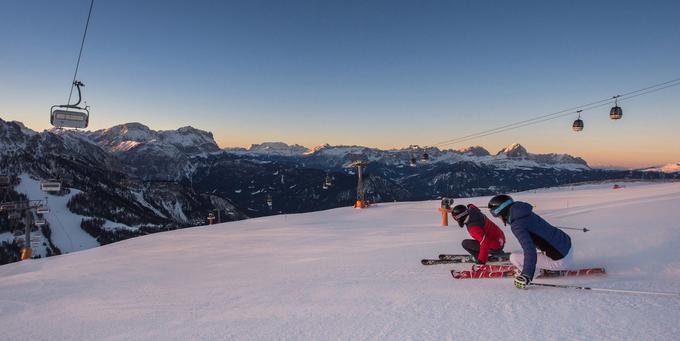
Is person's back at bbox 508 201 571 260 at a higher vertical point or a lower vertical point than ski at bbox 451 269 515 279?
higher

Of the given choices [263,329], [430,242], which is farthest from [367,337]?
[430,242]

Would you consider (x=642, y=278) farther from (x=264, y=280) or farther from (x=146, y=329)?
(x=146, y=329)

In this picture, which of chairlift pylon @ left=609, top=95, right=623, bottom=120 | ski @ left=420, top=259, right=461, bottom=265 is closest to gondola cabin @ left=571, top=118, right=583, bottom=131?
chairlift pylon @ left=609, top=95, right=623, bottom=120

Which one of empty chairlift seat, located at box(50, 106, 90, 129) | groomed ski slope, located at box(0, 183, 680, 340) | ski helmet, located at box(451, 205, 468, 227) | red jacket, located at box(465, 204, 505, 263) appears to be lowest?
groomed ski slope, located at box(0, 183, 680, 340)

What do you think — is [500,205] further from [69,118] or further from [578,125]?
[578,125]

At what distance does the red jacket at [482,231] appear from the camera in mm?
8445

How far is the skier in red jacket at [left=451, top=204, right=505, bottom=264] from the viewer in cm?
845

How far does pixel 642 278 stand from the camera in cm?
732

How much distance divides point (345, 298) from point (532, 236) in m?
3.55

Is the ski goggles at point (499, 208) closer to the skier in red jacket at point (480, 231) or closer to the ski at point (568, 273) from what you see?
the skier in red jacket at point (480, 231)

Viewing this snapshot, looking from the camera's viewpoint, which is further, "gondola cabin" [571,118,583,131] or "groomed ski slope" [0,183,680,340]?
"gondola cabin" [571,118,583,131]

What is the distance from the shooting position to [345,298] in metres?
7.27

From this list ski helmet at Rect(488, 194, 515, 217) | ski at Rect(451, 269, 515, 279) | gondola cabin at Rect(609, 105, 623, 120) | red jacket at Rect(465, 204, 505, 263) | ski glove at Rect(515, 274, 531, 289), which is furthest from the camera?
gondola cabin at Rect(609, 105, 623, 120)

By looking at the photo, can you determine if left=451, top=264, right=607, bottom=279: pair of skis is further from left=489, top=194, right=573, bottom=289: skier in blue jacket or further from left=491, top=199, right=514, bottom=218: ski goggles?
left=491, top=199, right=514, bottom=218: ski goggles
